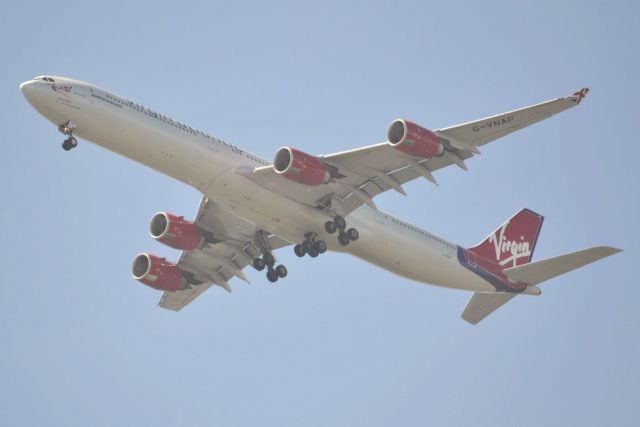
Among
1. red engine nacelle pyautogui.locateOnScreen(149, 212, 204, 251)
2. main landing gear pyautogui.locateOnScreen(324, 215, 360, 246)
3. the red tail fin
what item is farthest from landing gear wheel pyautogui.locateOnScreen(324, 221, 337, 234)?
the red tail fin

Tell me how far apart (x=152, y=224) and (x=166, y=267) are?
163 inches

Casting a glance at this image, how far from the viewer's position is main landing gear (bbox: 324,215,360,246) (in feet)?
131

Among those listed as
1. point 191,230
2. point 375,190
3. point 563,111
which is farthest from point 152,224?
point 563,111

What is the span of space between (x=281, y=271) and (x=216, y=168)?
27.3ft

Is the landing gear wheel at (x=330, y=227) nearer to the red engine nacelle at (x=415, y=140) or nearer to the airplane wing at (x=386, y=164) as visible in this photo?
the airplane wing at (x=386, y=164)

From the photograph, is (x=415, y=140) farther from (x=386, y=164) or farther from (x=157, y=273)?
(x=157, y=273)

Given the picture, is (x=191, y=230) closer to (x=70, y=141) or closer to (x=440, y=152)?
(x=70, y=141)

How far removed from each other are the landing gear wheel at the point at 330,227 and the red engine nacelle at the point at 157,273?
10321mm

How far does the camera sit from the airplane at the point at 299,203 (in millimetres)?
36188

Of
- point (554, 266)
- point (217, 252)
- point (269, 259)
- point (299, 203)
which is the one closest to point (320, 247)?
point (299, 203)

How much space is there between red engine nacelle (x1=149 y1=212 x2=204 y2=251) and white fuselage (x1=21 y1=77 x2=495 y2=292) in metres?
4.37

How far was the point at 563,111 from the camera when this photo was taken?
115 feet

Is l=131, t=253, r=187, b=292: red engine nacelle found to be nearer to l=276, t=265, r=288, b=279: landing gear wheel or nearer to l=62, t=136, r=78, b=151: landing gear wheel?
l=276, t=265, r=288, b=279: landing gear wheel

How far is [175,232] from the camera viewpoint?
42.8m
